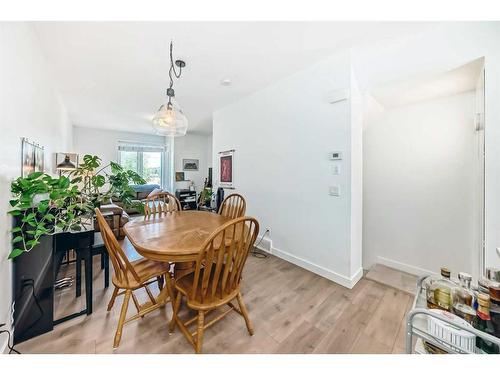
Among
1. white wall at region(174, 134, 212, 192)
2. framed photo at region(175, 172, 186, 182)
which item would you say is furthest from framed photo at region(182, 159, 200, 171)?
framed photo at region(175, 172, 186, 182)

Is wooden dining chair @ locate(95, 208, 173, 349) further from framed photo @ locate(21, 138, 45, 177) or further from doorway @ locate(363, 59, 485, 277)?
doorway @ locate(363, 59, 485, 277)

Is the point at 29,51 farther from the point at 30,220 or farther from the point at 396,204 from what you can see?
the point at 396,204

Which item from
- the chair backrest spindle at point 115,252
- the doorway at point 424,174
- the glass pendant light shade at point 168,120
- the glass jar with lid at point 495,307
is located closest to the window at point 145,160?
the glass pendant light shade at point 168,120

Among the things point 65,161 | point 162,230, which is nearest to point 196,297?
point 162,230

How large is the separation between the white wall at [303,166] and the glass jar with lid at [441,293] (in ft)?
3.86

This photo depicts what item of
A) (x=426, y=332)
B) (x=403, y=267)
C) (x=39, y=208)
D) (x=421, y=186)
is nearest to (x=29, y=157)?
(x=39, y=208)

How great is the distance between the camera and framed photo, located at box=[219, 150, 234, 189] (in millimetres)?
3611

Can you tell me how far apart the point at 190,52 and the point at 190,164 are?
475cm

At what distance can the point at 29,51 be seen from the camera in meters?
1.64

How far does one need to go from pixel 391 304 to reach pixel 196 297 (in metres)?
1.76

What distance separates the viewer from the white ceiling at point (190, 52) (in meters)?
1.70

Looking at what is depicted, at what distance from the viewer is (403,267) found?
2.61m

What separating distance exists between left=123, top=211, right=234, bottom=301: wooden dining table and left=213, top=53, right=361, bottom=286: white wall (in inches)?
45.0

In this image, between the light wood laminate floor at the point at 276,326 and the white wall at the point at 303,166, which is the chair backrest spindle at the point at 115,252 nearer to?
the light wood laminate floor at the point at 276,326
